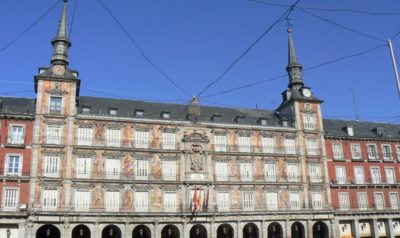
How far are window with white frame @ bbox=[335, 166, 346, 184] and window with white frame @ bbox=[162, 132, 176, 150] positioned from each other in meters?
20.7

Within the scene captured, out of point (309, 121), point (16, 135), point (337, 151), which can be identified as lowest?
point (16, 135)

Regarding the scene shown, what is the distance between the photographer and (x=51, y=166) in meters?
41.9

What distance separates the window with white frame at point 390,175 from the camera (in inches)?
2131

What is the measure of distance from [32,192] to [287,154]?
2818cm

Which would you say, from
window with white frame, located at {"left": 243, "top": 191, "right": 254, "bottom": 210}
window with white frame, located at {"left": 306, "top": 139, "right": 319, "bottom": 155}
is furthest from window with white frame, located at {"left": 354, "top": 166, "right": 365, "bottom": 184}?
window with white frame, located at {"left": 243, "top": 191, "right": 254, "bottom": 210}

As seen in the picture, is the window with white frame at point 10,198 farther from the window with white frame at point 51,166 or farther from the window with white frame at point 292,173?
the window with white frame at point 292,173

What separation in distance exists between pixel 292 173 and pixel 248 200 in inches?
263

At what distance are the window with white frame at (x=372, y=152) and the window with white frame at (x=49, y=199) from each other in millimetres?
37923

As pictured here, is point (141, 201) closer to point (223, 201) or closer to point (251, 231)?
point (223, 201)

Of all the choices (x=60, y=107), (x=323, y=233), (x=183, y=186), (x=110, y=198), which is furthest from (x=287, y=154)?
(x=60, y=107)

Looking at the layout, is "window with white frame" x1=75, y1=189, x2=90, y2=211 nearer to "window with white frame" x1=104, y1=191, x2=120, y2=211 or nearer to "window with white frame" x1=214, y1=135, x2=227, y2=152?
"window with white frame" x1=104, y1=191, x2=120, y2=211

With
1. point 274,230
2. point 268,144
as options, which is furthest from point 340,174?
point 274,230

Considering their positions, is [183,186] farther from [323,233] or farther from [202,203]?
[323,233]

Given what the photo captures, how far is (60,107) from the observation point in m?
44.0
